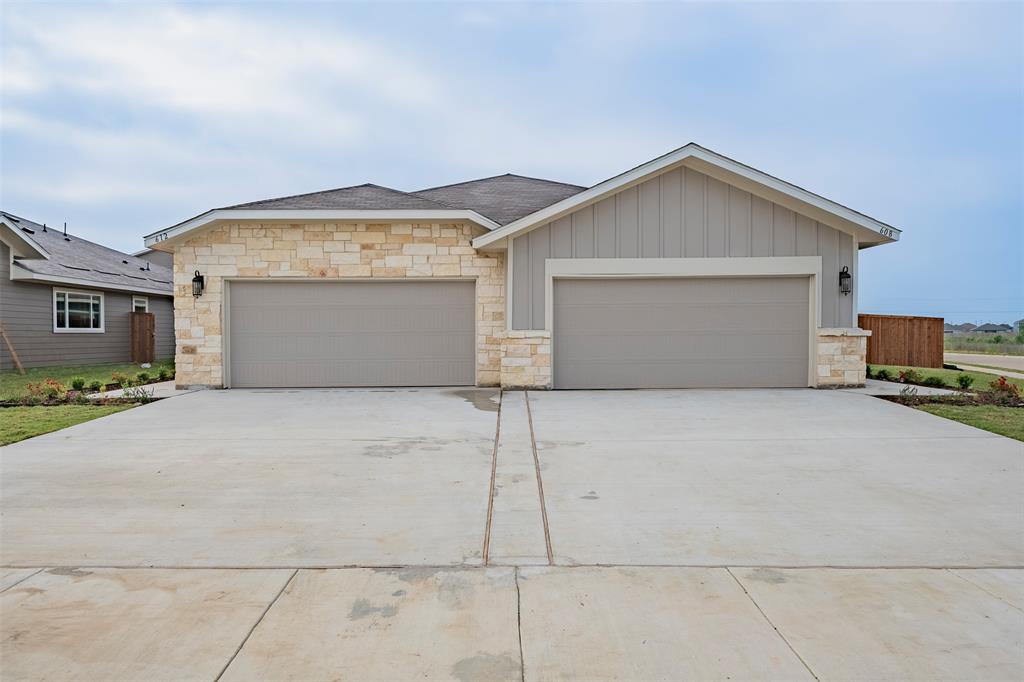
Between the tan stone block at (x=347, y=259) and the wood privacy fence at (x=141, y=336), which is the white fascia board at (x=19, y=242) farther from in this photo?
the tan stone block at (x=347, y=259)

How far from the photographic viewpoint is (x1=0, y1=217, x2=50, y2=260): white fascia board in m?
14.1

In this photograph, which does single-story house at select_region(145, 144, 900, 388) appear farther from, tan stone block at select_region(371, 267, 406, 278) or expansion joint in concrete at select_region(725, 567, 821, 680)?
expansion joint in concrete at select_region(725, 567, 821, 680)

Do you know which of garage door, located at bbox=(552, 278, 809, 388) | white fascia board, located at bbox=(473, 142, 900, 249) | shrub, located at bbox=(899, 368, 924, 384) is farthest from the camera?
shrub, located at bbox=(899, 368, 924, 384)

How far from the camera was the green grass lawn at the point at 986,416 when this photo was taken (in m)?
6.74

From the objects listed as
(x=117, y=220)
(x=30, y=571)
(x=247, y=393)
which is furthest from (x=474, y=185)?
(x=117, y=220)

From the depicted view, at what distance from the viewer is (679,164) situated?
9.72 metres

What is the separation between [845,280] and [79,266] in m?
19.6

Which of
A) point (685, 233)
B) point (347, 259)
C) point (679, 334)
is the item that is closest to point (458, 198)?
point (347, 259)

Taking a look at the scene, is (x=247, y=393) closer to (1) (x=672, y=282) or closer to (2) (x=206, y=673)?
(1) (x=672, y=282)

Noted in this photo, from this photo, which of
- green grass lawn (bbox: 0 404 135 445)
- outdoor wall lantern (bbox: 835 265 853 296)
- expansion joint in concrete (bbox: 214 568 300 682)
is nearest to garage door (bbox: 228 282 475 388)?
green grass lawn (bbox: 0 404 135 445)

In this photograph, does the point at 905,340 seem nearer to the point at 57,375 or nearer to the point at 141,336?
the point at 57,375

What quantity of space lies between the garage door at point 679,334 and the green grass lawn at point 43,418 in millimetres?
6904

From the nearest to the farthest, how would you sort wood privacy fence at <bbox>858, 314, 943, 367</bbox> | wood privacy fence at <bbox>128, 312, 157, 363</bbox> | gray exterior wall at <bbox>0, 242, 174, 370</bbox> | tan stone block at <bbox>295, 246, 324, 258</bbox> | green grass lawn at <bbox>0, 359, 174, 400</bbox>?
tan stone block at <bbox>295, 246, 324, 258</bbox>, green grass lawn at <bbox>0, 359, 174, 400</bbox>, gray exterior wall at <bbox>0, 242, 174, 370</bbox>, wood privacy fence at <bbox>858, 314, 943, 367</bbox>, wood privacy fence at <bbox>128, 312, 157, 363</bbox>

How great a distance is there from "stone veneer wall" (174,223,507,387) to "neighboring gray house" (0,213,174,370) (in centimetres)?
741
